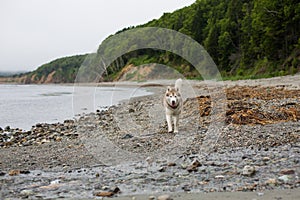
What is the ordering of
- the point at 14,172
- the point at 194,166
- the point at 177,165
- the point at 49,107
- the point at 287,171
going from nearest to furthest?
the point at 287,171 → the point at 194,166 → the point at 177,165 → the point at 14,172 → the point at 49,107

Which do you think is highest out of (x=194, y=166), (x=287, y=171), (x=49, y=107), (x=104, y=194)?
(x=287, y=171)

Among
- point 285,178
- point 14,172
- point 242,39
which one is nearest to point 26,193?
point 14,172

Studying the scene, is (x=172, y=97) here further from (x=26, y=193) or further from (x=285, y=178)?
(x=26, y=193)

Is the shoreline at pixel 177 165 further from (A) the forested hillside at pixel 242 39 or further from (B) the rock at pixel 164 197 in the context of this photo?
(A) the forested hillside at pixel 242 39

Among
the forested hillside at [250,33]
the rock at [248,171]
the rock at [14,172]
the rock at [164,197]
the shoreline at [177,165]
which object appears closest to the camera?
the rock at [164,197]

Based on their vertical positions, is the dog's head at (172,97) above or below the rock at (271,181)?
above

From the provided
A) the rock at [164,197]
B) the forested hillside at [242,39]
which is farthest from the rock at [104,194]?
the forested hillside at [242,39]

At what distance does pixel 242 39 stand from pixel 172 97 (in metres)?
39.7

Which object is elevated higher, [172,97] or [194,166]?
[172,97]

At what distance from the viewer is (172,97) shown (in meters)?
8.75

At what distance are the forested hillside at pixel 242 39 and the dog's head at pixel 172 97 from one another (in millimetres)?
7505

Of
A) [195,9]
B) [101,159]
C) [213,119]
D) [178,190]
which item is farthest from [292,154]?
[195,9]

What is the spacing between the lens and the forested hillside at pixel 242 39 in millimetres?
25384

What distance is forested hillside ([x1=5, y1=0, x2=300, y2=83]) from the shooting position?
25.4 m
